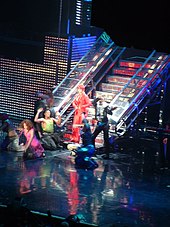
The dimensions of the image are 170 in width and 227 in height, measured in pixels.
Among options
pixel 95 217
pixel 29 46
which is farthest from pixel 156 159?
pixel 29 46

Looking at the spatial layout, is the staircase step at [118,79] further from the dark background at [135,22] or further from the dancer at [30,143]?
the dark background at [135,22]

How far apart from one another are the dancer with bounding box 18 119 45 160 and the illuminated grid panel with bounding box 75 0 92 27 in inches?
229

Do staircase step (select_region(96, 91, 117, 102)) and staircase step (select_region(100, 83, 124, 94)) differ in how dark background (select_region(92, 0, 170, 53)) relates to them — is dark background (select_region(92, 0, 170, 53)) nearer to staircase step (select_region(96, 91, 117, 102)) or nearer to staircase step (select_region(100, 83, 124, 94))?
staircase step (select_region(96, 91, 117, 102))

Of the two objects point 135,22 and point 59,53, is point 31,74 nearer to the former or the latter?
point 59,53

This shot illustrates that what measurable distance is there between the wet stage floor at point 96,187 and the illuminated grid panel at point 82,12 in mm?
5244

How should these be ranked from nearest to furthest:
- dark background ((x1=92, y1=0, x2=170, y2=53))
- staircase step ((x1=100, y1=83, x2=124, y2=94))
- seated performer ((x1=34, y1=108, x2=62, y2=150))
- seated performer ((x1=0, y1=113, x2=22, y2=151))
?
dark background ((x1=92, y1=0, x2=170, y2=53)) → seated performer ((x1=0, y1=113, x2=22, y2=151)) → seated performer ((x1=34, y1=108, x2=62, y2=150)) → staircase step ((x1=100, y1=83, x2=124, y2=94))

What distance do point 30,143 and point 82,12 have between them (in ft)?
21.4

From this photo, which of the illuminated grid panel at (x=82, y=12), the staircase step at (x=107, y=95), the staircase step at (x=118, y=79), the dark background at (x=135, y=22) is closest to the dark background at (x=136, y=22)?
the dark background at (x=135, y=22)

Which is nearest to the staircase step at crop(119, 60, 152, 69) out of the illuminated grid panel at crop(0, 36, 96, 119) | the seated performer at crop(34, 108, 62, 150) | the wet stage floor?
the illuminated grid panel at crop(0, 36, 96, 119)

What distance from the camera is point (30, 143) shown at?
1405 centimetres

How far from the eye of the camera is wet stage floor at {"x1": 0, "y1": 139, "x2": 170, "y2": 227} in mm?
10344

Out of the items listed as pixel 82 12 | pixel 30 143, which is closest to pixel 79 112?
pixel 30 143

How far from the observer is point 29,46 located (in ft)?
65.0

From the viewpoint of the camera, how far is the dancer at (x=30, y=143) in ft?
45.9
